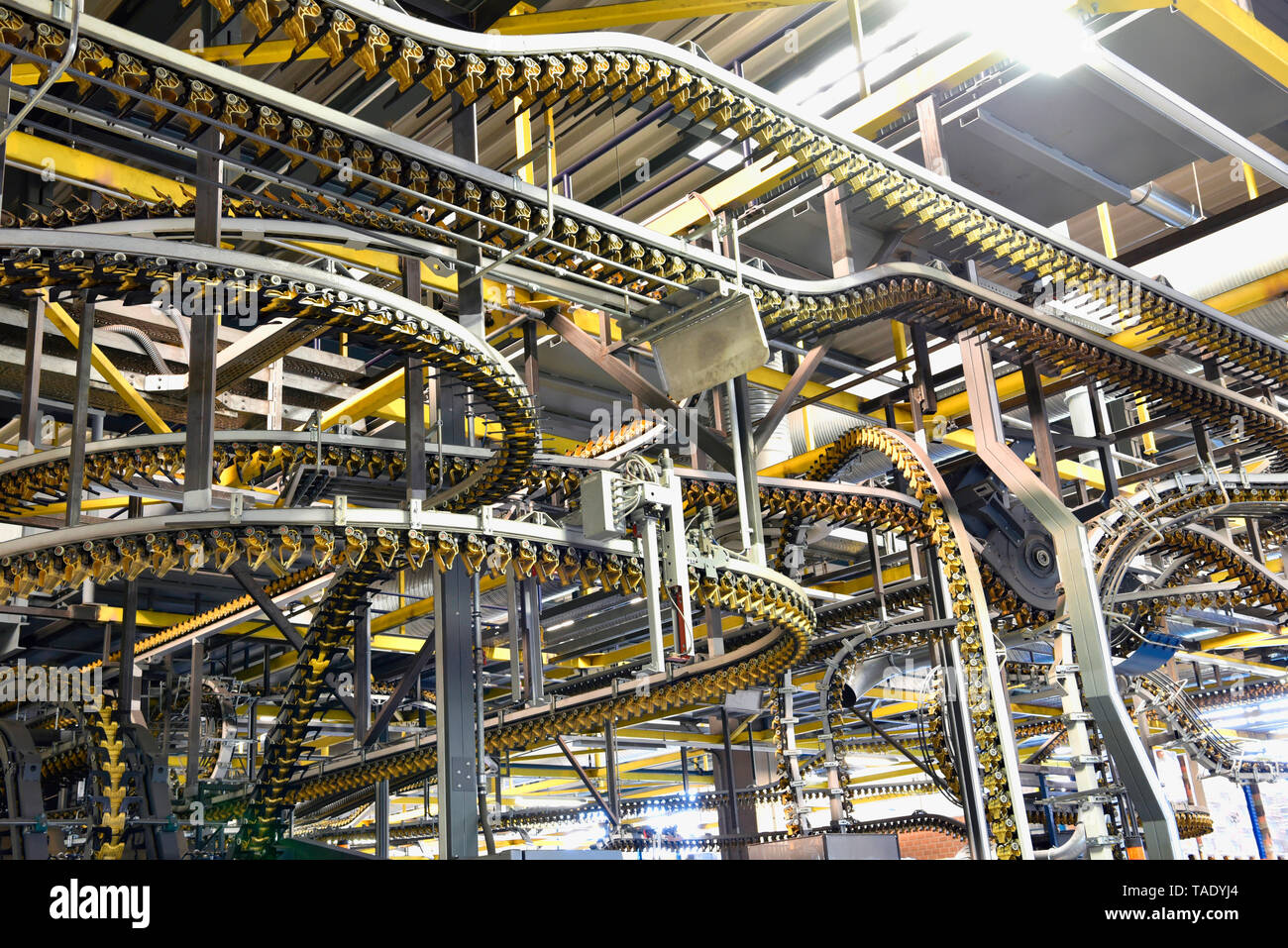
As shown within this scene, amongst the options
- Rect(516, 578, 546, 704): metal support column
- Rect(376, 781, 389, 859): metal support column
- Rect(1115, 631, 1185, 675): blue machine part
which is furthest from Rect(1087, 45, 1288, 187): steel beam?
Rect(376, 781, 389, 859): metal support column

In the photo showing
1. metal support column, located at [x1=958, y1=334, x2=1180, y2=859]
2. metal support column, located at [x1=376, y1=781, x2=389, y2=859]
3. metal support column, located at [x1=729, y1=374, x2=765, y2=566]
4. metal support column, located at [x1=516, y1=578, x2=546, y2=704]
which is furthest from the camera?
metal support column, located at [x1=376, y1=781, x2=389, y2=859]

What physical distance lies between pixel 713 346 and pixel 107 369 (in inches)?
198

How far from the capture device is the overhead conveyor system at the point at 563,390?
5918 mm

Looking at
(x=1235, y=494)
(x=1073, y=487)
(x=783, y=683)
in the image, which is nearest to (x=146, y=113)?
(x=783, y=683)

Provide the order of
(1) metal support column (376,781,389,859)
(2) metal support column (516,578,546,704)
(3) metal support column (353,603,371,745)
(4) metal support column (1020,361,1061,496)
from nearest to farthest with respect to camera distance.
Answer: (2) metal support column (516,578,546,704)
(4) metal support column (1020,361,1061,496)
(3) metal support column (353,603,371,745)
(1) metal support column (376,781,389,859)

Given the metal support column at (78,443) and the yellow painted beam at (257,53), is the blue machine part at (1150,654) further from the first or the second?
the metal support column at (78,443)

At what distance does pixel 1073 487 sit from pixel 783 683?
283 inches

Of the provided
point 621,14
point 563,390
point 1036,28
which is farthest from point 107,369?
point 1036,28

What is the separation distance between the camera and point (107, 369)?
8.95m

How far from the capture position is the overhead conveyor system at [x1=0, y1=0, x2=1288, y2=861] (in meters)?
5.92

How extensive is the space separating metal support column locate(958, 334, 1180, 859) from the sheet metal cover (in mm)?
3370

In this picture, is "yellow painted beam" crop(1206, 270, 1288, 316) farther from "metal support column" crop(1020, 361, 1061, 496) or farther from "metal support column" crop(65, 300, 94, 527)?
"metal support column" crop(65, 300, 94, 527)

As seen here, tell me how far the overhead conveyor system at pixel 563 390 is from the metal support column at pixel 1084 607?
4cm
